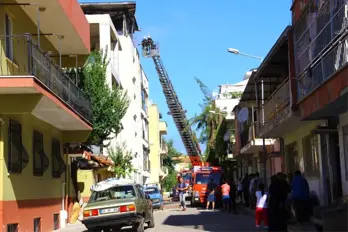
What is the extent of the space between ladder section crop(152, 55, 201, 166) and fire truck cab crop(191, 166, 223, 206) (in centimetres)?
1578

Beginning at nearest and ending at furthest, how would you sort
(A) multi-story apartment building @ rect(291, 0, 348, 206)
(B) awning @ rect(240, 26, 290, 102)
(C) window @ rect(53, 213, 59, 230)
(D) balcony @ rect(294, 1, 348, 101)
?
(D) balcony @ rect(294, 1, 348, 101), (A) multi-story apartment building @ rect(291, 0, 348, 206), (B) awning @ rect(240, 26, 290, 102), (C) window @ rect(53, 213, 59, 230)

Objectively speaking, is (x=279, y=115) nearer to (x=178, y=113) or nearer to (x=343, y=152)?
(x=343, y=152)

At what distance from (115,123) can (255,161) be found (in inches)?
538

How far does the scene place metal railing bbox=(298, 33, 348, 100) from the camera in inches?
462

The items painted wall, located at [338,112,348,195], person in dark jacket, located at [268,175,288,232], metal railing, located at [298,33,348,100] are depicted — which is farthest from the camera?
painted wall, located at [338,112,348,195]

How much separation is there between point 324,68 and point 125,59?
40856 mm

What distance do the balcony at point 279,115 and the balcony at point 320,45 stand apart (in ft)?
5.28

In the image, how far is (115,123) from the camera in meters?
26.0

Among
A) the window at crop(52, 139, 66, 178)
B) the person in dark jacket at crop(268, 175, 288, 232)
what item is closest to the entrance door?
the window at crop(52, 139, 66, 178)

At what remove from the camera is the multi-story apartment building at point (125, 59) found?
4256 cm

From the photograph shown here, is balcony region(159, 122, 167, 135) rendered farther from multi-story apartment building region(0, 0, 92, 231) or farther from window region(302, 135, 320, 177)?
window region(302, 135, 320, 177)

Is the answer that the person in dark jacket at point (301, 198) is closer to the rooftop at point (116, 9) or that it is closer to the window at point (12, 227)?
the window at point (12, 227)

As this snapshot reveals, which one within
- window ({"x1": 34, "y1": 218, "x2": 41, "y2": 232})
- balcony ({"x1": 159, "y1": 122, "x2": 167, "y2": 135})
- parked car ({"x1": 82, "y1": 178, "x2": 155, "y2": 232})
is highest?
balcony ({"x1": 159, "y1": 122, "x2": 167, "y2": 135})

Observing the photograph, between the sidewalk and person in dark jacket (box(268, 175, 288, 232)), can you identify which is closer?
person in dark jacket (box(268, 175, 288, 232))
